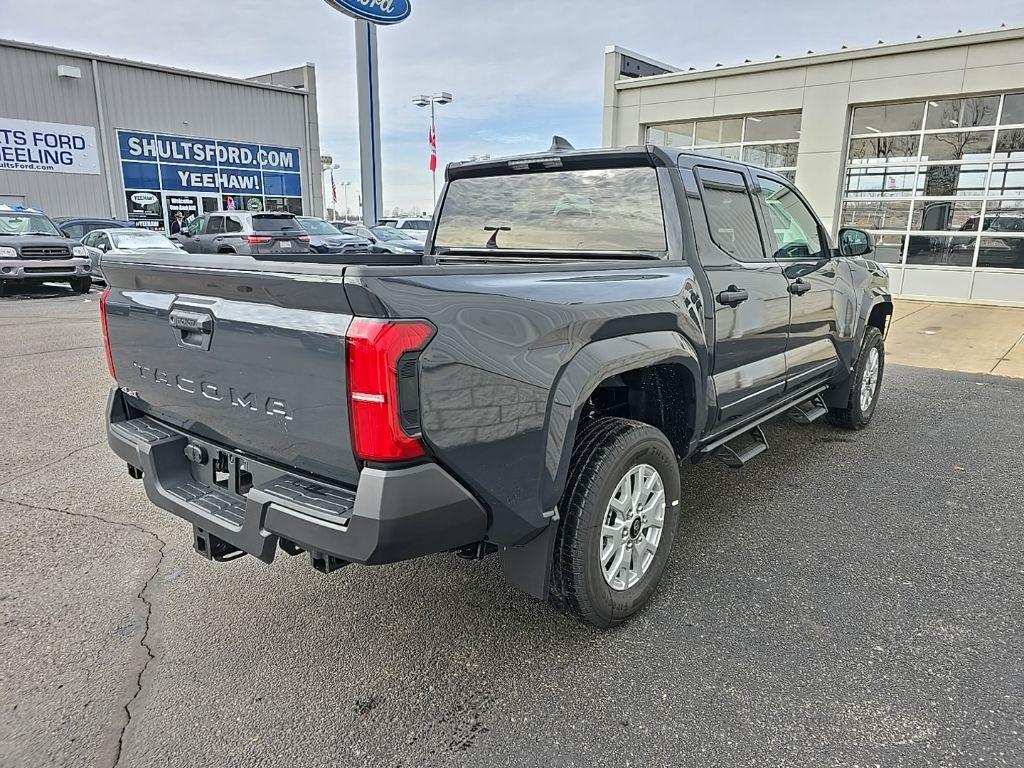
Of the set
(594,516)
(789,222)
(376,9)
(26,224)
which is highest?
(376,9)

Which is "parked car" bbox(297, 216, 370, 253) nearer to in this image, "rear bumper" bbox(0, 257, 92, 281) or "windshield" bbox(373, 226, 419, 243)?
"windshield" bbox(373, 226, 419, 243)

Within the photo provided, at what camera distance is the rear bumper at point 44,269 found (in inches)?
555

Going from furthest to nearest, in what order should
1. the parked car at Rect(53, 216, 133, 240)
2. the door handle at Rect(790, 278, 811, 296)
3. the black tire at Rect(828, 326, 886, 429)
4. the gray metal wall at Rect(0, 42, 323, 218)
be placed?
the gray metal wall at Rect(0, 42, 323, 218) < the parked car at Rect(53, 216, 133, 240) < the black tire at Rect(828, 326, 886, 429) < the door handle at Rect(790, 278, 811, 296)

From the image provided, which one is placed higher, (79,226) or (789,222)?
(789,222)

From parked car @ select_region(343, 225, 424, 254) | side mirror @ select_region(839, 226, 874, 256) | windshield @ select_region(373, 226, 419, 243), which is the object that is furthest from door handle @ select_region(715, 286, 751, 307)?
windshield @ select_region(373, 226, 419, 243)

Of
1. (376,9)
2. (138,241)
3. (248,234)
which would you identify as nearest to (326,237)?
(248,234)

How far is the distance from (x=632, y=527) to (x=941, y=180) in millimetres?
14220

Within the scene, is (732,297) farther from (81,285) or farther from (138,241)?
(81,285)

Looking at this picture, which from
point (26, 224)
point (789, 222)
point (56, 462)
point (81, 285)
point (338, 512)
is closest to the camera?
point (338, 512)

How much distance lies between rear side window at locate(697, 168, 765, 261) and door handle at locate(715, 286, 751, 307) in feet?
0.78

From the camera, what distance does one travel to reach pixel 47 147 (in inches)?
930

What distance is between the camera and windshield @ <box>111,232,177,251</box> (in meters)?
15.4

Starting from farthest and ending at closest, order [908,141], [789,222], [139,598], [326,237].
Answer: [326,237]
[908,141]
[789,222]
[139,598]

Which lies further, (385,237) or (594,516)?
(385,237)
